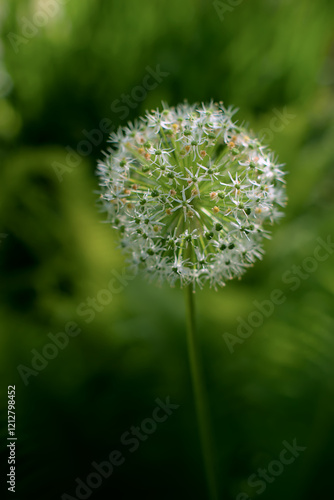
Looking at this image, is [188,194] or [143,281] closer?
[188,194]

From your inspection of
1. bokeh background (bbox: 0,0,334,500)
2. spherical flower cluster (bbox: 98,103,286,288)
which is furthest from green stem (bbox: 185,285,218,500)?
bokeh background (bbox: 0,0,334,500)

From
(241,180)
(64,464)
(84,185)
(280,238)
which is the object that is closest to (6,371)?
(64,464)

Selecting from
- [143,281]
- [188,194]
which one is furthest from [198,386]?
[143,281]

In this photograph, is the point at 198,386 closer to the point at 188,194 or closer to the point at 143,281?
the point at 188,194

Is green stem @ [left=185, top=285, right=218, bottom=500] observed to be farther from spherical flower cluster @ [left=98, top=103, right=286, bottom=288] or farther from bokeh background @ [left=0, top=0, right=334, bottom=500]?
bokeh background @ [left=0, top=0, right=334, bottom=500]

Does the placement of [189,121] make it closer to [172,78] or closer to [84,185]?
[84,185]

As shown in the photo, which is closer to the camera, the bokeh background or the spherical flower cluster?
the spherical flower cluster
